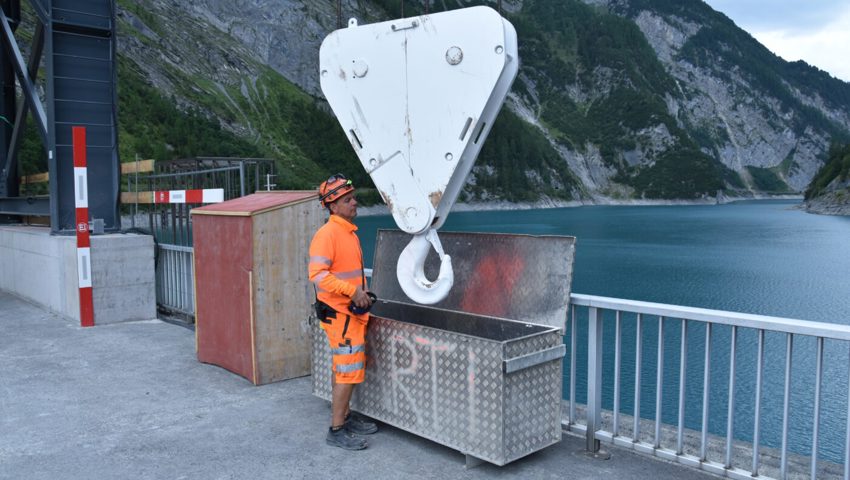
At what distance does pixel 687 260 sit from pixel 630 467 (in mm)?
49962

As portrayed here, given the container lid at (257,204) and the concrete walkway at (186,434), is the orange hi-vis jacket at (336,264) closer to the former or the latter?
the concrete walkway at (186,434)

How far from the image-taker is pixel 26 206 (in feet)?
38.2

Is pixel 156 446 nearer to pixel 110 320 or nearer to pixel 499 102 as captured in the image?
pixel 499 102

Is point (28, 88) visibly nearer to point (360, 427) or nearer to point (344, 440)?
point (360, 427)

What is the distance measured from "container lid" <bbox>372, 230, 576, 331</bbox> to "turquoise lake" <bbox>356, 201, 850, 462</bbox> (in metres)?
3.00

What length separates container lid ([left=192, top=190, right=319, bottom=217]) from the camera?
234 inches

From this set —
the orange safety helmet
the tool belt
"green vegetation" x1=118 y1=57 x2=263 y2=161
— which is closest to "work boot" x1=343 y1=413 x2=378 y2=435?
the tool belt

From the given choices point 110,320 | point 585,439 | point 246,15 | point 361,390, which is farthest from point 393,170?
point 246,15

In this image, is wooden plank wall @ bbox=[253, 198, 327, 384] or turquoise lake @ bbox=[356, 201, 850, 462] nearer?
wooden plank wall @ bbox=[253, 198, 327, 384]

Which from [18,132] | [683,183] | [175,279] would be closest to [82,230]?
[175,279]

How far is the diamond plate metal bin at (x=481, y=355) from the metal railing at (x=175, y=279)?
439 cm

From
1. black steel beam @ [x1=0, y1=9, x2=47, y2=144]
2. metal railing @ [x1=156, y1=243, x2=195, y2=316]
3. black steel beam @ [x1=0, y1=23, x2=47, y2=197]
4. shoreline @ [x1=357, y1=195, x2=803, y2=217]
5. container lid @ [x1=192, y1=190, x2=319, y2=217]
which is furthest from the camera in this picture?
shoreline @ [x1=357, y1=195, x2=803, y2=217]

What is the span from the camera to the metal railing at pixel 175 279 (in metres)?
8.98

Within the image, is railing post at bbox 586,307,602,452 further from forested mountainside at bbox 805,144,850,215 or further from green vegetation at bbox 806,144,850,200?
green vegetation at bbox 806,144,850,200
